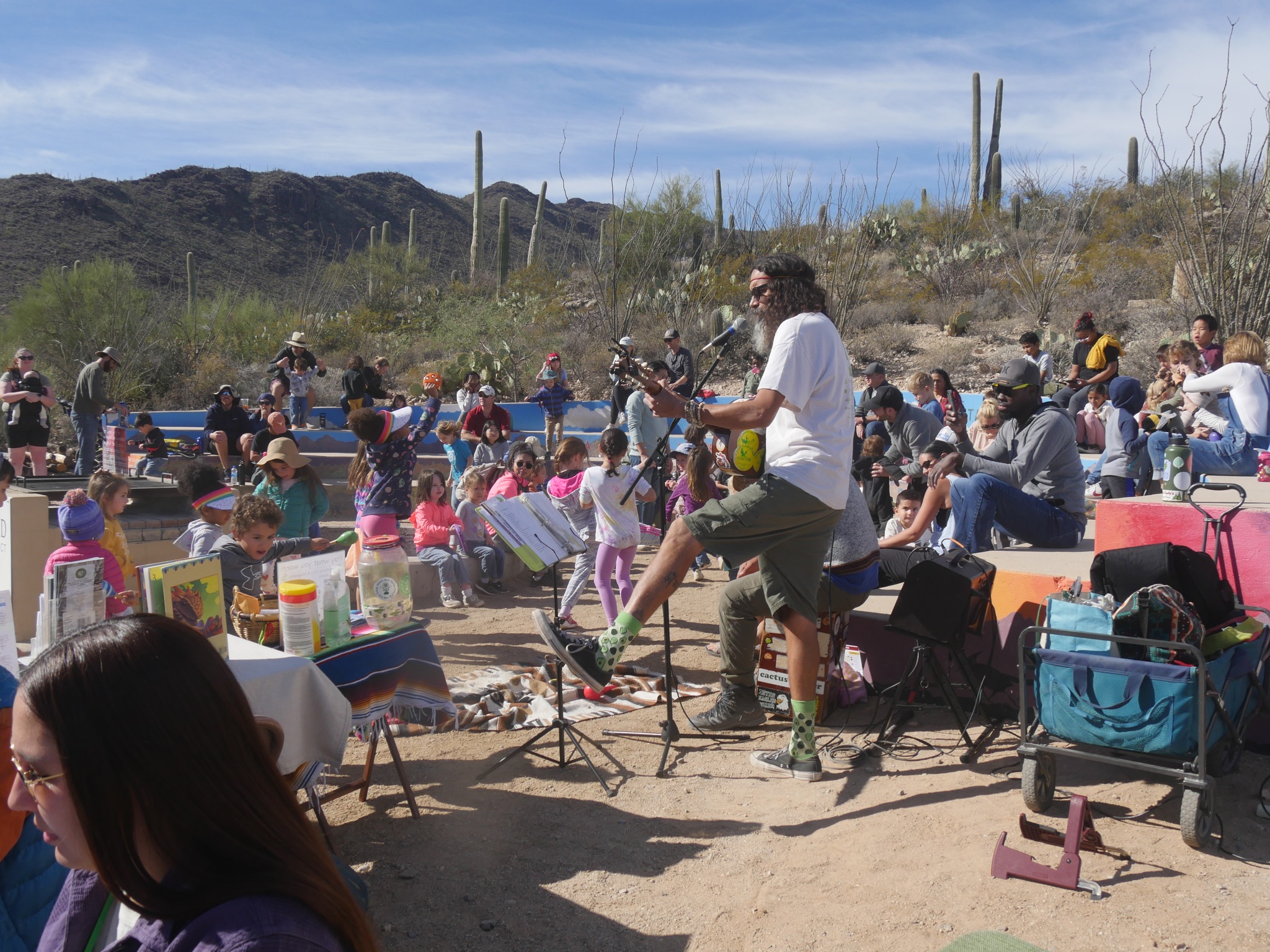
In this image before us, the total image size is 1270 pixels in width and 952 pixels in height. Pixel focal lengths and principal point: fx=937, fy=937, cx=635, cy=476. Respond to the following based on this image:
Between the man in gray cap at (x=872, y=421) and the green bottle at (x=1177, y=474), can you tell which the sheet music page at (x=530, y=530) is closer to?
the green bottle at (x=1177, y=474)

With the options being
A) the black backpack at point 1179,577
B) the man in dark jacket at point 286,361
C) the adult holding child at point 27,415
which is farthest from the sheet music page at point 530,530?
the man in dark jacket at point 286,361

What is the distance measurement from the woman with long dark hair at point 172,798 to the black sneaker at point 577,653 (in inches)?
104

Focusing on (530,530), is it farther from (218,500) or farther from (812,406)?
(218,500)

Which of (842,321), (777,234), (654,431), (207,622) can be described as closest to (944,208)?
(777,234)

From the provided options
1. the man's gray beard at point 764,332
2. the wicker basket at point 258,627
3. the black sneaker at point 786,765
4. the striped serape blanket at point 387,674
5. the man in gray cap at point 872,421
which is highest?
the man's gray beard at point 764,332

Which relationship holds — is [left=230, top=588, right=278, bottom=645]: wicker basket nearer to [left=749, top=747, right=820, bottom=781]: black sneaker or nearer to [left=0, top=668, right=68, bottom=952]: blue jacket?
[left=0, top=668, right=68, bottom=952]: blue jacket

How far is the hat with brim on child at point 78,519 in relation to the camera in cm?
385

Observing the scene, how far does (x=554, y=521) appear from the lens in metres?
4.67

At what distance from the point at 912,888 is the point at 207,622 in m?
2.55

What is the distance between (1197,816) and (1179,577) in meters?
0.95

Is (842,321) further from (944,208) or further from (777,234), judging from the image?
(944,208)

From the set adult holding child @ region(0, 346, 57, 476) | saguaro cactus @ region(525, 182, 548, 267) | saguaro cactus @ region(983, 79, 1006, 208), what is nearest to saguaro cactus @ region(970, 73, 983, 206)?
saguaro cactus @ region(983, 79, 1006, 208)

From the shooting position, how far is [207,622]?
306 cm

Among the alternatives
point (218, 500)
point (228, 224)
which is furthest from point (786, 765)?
point (228, 224)
